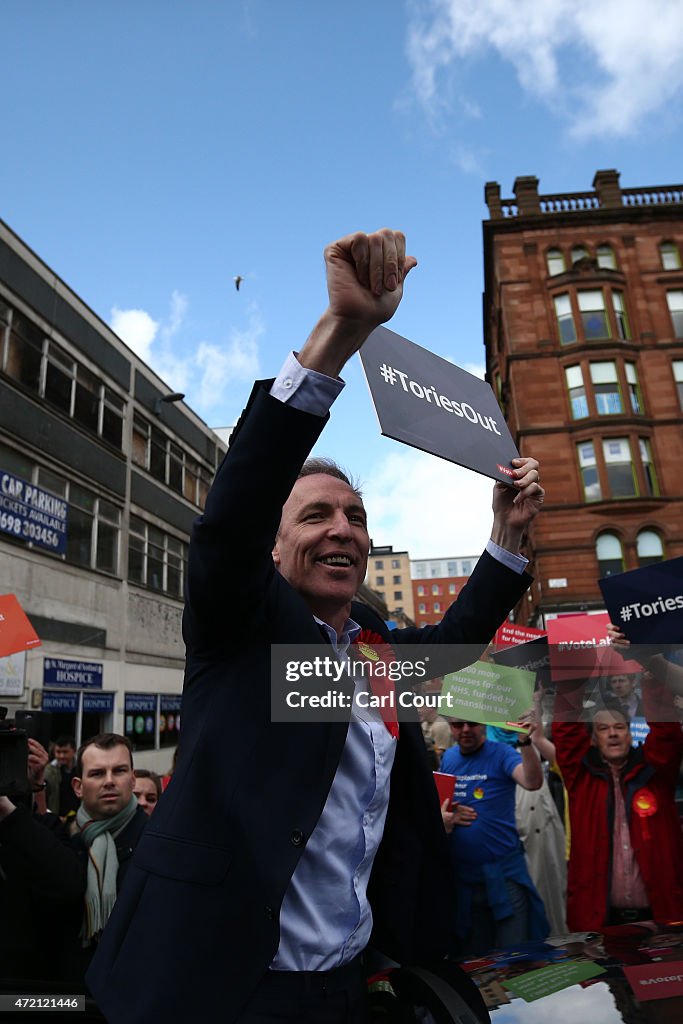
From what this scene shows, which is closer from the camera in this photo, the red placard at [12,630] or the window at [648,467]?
the red placard at [12,630]

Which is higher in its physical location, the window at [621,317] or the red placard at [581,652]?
the window at [621,317]

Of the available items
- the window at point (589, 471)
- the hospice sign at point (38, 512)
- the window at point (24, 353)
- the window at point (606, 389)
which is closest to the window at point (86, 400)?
the window at point (24, 353)

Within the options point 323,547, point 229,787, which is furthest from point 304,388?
point 229,787

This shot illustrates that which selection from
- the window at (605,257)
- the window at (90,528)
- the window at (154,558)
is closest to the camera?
the window at (90,528)

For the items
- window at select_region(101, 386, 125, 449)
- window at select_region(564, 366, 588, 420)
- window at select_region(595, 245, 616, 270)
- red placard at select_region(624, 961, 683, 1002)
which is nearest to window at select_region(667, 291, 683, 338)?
window at select_region(595, 245, 616, 270)

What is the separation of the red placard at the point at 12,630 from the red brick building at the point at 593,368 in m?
20.7

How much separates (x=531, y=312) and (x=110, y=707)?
19.8 m

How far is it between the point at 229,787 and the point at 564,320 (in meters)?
27.5

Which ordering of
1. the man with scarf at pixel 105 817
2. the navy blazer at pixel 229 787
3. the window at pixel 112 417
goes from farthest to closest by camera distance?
the window at pixel 112 417 < the man with scarf at pixel 105 817 < the navy blazer at pixel 229 787

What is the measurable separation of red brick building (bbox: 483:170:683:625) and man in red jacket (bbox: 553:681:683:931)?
64.3ft

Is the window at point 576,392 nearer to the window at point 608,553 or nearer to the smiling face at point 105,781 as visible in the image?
the window at point 608,553

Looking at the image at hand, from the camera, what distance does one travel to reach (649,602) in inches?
137

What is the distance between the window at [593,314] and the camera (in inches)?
1022

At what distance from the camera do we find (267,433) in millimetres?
1271
